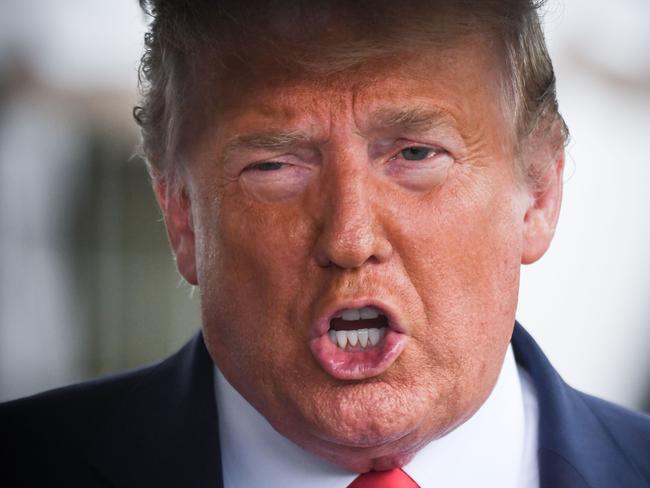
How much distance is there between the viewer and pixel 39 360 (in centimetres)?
486

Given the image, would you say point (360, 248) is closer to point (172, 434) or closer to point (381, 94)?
point (381, 94)

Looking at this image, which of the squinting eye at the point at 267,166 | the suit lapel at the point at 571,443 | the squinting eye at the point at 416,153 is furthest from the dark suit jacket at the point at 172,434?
the squinting eye at the point at 416,153

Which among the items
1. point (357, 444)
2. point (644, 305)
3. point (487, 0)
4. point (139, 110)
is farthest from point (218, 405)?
point (644, 305)

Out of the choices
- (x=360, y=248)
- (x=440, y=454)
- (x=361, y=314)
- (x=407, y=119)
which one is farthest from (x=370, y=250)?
(x=440, y=454)

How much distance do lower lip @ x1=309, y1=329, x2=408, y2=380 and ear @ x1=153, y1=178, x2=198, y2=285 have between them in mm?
438

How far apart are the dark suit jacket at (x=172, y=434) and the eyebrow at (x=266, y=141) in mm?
541

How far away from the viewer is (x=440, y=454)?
6.21 ft

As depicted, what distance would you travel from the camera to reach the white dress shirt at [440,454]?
6.19 feet

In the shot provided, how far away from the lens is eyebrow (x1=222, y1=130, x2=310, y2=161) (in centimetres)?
173

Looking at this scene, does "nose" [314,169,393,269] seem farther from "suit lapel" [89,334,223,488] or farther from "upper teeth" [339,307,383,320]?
"suit lapel" [89,334,223,488]

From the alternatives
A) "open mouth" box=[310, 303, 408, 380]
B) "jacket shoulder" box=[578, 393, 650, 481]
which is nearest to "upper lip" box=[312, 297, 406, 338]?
"open mouth" box=[310, 303, 408, 380]

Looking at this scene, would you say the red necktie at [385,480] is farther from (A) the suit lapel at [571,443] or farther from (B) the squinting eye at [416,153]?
(B) the squinting eye at [416,153]

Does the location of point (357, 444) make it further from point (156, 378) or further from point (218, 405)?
point (156, 378)

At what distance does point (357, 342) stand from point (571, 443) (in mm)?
551
